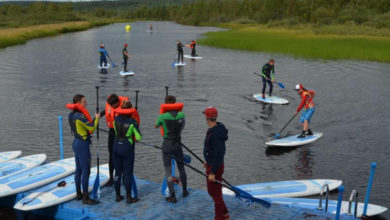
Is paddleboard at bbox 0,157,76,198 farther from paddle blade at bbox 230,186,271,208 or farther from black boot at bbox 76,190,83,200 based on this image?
paddle blade at bbox 230,186,271,208

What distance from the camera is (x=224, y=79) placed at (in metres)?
29.8

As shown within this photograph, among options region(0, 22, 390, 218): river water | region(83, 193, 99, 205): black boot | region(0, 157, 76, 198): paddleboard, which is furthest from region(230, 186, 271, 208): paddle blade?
region(0, 157, 76, 198): paddleboard

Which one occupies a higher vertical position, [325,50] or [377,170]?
[325,50]

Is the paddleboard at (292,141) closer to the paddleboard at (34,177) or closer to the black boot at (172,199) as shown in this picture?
the black boot at (172,199)

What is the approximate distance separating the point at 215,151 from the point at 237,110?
1294 centimetres

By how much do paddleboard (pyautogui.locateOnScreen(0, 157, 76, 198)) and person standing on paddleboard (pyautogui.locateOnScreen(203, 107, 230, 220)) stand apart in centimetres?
471

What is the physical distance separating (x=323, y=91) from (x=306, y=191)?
1586 cm

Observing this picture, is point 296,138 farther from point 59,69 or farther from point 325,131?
point 59,69

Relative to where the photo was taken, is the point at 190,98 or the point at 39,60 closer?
the point at 190,98

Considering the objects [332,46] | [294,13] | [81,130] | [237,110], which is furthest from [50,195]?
[294,13]

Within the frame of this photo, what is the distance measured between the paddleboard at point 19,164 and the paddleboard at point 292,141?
765cm

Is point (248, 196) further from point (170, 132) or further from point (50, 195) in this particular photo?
point (50, 195)

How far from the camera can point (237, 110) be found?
20188 millimetres

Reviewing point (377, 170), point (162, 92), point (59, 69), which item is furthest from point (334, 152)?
point (59, 69)
